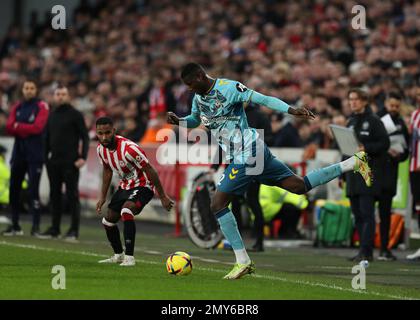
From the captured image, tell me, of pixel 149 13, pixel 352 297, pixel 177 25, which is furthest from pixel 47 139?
pixel 149 13

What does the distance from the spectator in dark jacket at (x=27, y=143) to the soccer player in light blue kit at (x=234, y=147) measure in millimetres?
6060

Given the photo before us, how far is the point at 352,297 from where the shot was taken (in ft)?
36.2

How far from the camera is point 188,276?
41.1 ft

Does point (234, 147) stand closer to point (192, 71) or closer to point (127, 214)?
point (192, 71)

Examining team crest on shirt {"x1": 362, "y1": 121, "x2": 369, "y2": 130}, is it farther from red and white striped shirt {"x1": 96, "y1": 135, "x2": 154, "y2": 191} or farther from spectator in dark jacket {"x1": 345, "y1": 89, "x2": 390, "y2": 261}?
red and white striped shirt {"x1": 96, "y1": 135, "x2": 154, "y2": 191}

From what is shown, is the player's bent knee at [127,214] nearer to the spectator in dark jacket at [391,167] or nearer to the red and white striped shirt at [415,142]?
the spectator in dark jacket at [391,167]

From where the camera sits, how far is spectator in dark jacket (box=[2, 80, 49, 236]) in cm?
1839

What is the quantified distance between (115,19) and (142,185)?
2200 centimetres

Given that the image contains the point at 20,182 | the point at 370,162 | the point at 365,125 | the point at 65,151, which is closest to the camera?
the point at 370,162

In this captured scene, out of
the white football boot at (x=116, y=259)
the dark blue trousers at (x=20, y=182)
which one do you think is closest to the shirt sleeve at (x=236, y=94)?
the white football boot at (x=116, y=259)

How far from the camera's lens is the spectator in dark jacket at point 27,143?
724 inches

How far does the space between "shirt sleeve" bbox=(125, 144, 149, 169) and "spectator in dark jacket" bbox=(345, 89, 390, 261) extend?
132 inches

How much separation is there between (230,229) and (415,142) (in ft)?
15.9

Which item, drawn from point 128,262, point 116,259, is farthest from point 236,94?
point 116,259
